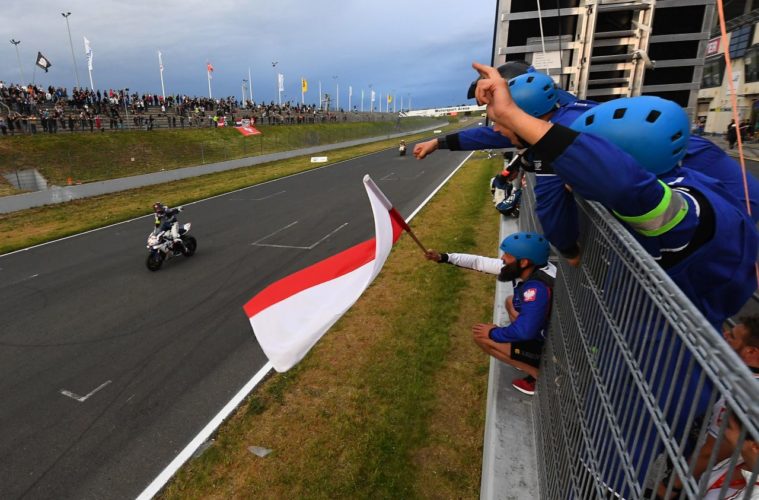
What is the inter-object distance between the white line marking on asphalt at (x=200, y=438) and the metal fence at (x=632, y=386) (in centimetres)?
322

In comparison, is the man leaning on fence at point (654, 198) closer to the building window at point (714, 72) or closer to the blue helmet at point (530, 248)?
the blue helmet at point (530, 248)

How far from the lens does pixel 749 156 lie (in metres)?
23.2

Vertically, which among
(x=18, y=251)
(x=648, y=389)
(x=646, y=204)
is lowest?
(x=18, y=251)

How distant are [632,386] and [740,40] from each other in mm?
47681

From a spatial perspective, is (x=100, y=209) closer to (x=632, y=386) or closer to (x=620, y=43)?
(x=620, y=43)

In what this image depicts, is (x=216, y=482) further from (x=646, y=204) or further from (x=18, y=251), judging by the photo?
(x=18, y=251)

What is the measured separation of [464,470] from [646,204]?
9.88 feet

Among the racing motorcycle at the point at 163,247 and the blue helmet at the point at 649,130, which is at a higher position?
the blue helmet at the point at 649,130

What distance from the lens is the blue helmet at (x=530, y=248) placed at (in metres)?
4.07

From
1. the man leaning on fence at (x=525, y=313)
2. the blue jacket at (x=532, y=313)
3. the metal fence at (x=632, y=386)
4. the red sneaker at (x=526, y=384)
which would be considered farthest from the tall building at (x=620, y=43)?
the metal fence at (x=632, y=386)

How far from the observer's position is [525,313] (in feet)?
12.1

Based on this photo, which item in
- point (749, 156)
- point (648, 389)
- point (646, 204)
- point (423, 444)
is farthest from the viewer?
point (749, 156)

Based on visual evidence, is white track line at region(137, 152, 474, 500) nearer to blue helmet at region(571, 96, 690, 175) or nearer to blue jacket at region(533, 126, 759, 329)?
blue jacket at region(533, 126, 759, 329)

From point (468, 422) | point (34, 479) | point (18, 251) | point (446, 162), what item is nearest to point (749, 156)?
point (446, 162)
